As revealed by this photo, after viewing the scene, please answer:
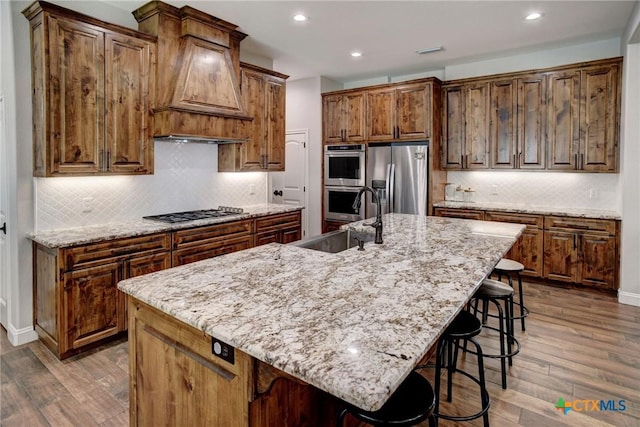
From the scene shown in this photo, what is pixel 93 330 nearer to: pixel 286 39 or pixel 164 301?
pixel 164 301

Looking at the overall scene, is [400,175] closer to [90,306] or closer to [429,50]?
[429,50]

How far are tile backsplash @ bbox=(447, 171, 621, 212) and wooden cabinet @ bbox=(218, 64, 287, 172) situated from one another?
2682mm

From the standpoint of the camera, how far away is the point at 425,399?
1389 mm

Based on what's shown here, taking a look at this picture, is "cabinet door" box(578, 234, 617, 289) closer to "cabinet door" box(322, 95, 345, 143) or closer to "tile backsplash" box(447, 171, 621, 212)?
"tile backsplash" box(447, 171, 621, 212)

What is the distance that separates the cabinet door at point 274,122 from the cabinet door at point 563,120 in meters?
3.31

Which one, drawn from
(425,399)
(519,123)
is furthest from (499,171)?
(425,399)

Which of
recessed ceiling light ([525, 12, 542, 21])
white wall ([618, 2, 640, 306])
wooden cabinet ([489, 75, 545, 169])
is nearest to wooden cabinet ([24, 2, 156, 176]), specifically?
recessed ceiling light ([525, 12, 542, 21])

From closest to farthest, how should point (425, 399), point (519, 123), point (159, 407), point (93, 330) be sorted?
point (425, 399) → point (159, 407) → point (93, 330) → point (519, 123)

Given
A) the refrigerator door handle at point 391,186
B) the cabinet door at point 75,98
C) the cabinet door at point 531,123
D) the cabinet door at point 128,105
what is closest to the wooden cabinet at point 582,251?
the cabinet door at point 531,123

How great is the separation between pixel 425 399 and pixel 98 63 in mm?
3384

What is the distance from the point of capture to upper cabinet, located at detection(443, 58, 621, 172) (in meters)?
4.41

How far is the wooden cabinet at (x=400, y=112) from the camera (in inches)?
208

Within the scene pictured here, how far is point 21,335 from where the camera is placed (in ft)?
10.2

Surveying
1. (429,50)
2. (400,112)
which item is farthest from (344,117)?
(429,50)
